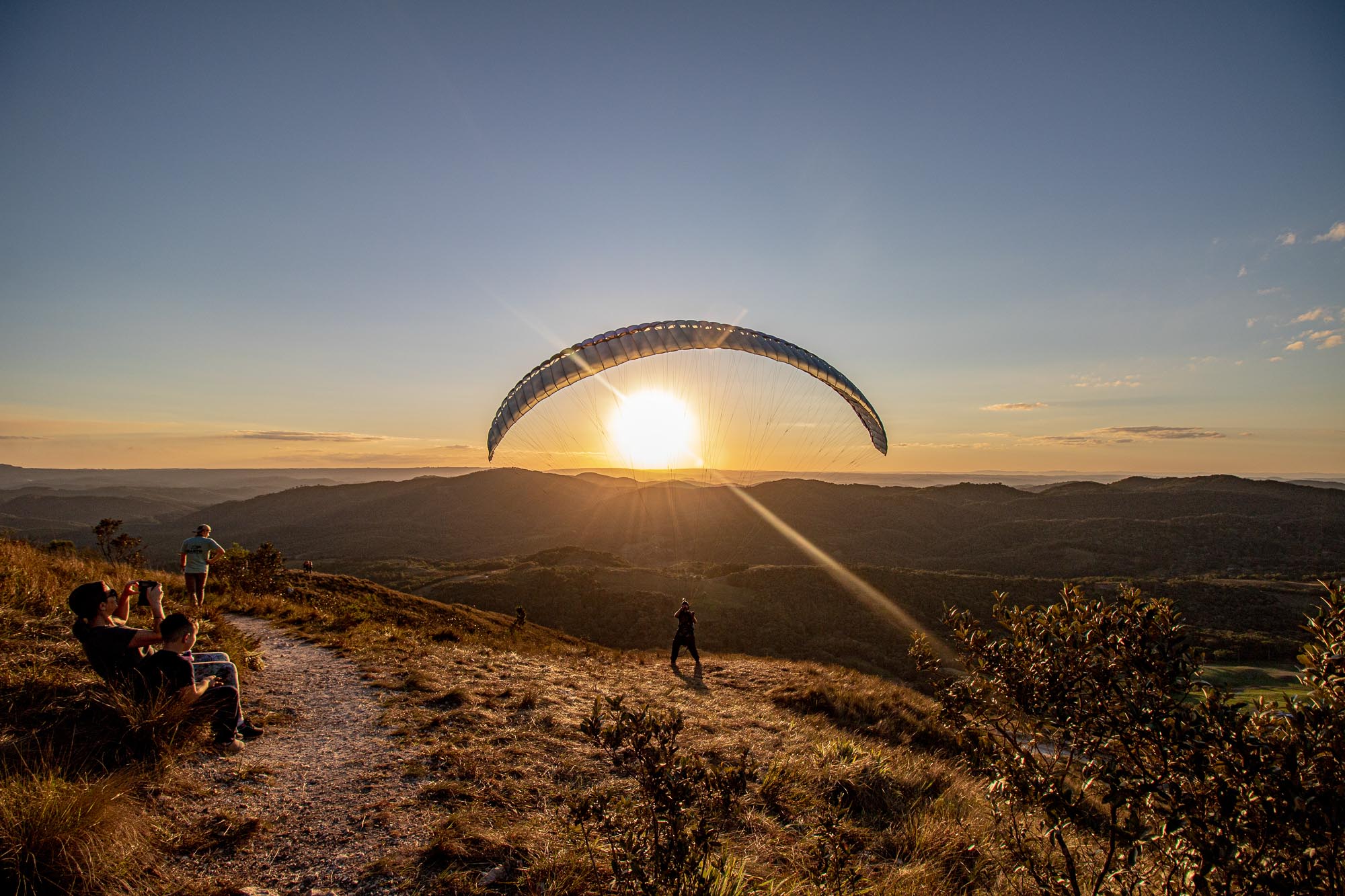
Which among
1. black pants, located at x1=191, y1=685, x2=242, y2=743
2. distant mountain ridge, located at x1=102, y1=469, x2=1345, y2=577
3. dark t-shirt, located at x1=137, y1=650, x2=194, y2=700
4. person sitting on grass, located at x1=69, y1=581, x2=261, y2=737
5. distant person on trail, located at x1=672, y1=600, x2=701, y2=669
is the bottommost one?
→ distant mountain ridge, located at x1=102, y1=469, x2=1345, y2=577

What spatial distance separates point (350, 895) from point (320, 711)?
4.33 m

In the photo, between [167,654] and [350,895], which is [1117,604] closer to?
[350,895]

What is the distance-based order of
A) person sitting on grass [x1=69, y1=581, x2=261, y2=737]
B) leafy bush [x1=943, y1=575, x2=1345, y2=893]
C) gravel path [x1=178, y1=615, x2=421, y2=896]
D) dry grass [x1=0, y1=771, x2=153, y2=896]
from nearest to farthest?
leafy bush [x1=943, y1=575, x2=1345, y2=893]
dry grass [x1=0, y1=771, x2=153, y2=896]
gravel path [x1=178, y1=615, x2=421, y2=896]
person sitting on grass [x1=69, y1=581, x2=261, y2=737]

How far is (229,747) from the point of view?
19.1 ft

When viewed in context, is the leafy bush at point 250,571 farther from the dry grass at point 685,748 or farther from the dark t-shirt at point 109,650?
the dark t-shirt at point 109,650

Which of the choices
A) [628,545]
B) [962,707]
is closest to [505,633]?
[962,707]

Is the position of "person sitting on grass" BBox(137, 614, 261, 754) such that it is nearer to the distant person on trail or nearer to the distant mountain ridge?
the distant person on trail

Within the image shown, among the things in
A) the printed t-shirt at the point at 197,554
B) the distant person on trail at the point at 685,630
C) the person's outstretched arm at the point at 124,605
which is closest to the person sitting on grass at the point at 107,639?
the person's outstretched arm at the point at 124,605

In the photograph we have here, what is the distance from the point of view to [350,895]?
13.2 feet

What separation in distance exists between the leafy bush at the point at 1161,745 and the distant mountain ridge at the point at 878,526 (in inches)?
2837

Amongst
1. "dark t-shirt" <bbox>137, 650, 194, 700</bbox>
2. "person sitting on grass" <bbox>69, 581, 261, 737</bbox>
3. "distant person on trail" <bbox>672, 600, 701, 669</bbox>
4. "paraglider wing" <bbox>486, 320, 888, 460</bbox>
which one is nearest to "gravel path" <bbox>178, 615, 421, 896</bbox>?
Result: "dark t-shirt" <bbox>137, 650, 194, 700</bbox>

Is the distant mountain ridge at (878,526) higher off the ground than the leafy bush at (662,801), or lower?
lower

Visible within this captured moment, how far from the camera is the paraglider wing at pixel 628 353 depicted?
1739 cm

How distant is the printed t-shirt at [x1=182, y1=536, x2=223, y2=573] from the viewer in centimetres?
1120
